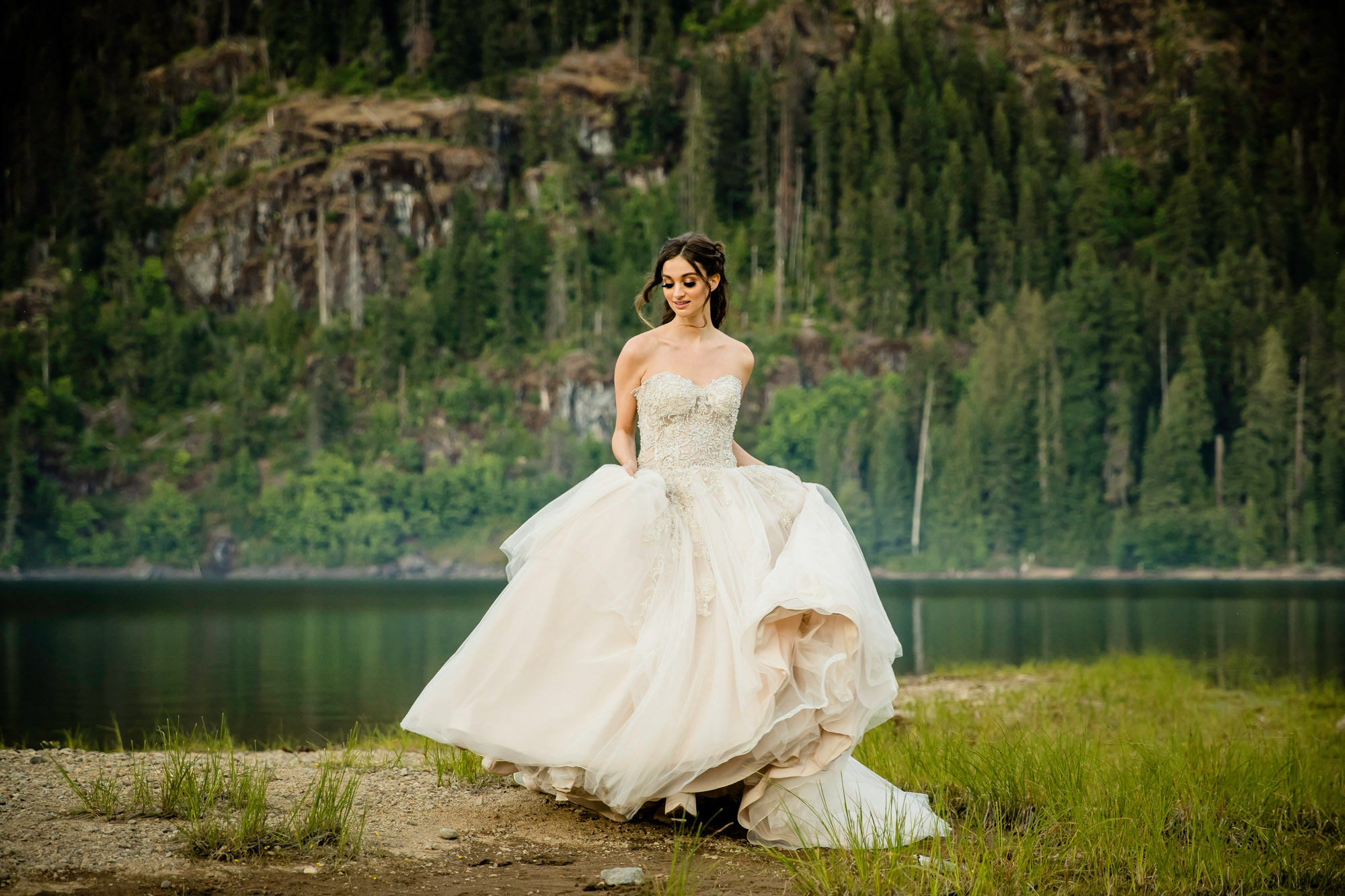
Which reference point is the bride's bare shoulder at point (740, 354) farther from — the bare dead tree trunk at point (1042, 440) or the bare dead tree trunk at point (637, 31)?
the bare dead tree trunk at point (637, 31)

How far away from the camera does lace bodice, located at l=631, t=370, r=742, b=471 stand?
5441 millimetres

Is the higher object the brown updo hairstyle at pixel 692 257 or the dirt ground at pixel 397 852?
the brown updo hairstyle at pixel 692 257

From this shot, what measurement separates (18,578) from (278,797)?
3023 inches

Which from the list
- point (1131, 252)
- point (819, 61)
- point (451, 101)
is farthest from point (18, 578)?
point (1131, 252)

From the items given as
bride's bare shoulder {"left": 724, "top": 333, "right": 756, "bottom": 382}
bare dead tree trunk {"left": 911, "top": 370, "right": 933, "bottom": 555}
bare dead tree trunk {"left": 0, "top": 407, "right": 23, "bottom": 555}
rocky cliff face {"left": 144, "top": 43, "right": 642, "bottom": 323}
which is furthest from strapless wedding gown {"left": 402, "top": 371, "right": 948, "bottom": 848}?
rocky cliff face {"left": 144, "top": 43, "right": 642, "bottom": 323}

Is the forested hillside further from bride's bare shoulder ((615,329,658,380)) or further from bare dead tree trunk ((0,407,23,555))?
bride's bare shoulder ((615,329,658,380))

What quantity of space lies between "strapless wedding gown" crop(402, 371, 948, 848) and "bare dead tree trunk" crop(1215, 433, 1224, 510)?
74.1 meters

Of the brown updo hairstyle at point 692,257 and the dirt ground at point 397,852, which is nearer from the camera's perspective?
the dirt ground at point 397,852

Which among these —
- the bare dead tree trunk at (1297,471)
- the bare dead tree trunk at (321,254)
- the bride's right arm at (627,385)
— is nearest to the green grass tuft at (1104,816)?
the bride's right arm at (627,385)

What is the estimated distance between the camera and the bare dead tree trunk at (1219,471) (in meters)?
72.1

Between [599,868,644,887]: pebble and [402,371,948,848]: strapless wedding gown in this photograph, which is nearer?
[599,868,644,887]: pebble

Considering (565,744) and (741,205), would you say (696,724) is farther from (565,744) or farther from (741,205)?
(741,205)

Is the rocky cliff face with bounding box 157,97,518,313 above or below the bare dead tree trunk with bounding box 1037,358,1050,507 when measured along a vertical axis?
above

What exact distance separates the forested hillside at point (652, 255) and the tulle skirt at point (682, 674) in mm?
63544
